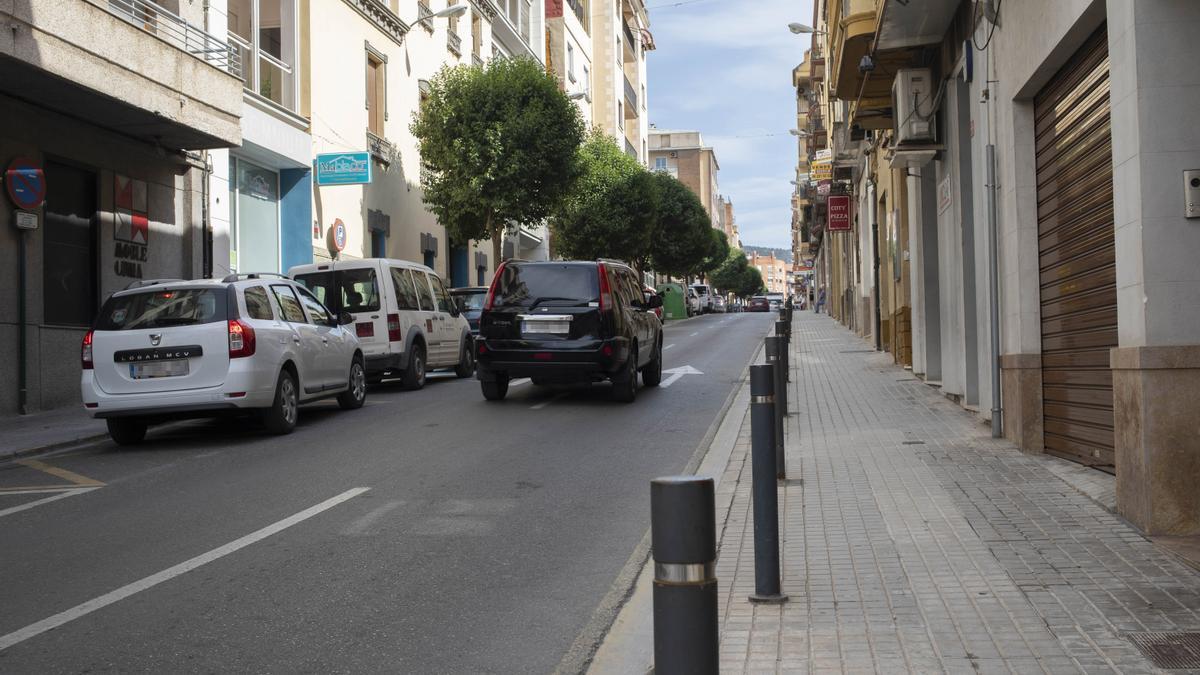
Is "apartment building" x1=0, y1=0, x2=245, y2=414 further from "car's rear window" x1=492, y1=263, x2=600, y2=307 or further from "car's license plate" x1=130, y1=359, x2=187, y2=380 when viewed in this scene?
"car's rear window" x1=492, y1=263, x2=600, y2=307

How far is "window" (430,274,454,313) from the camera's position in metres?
18.5

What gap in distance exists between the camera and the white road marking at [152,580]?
15.8ft

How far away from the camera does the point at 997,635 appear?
4.30 metres

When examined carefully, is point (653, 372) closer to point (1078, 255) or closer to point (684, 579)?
point (1078, 255)

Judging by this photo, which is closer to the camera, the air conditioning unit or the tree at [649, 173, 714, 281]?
the air conditioning unit

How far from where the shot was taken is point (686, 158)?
13838 cm

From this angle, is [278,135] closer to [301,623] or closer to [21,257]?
[21,257]

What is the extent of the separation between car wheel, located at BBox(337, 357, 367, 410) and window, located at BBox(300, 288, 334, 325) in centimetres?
78

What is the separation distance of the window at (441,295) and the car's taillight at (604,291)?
199 inches

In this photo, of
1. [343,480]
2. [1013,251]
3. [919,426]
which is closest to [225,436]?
[343,480]

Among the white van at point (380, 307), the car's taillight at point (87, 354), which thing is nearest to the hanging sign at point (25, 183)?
the white van at point (380, 307)

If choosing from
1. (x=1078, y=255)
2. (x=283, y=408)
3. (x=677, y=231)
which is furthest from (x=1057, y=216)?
(x=677, y=231)

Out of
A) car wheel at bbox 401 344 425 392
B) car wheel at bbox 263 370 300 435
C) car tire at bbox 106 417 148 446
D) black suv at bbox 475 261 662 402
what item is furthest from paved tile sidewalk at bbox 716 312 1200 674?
car wheel at bbox 401 344 425 392

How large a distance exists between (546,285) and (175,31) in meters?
7.92
